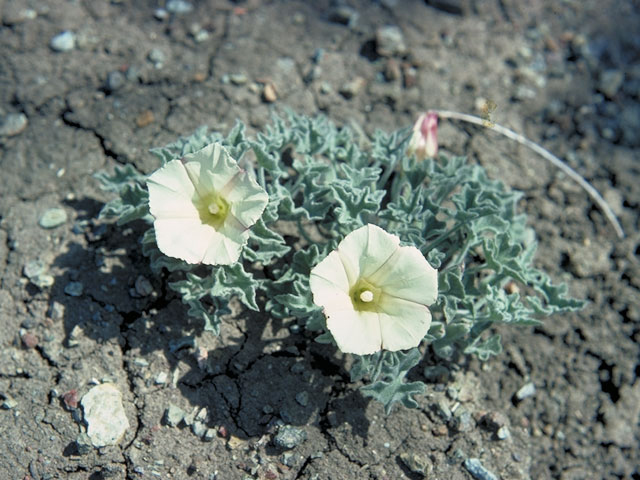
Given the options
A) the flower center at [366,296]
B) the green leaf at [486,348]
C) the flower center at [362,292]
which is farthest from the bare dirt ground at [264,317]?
the flower center at [366,296]

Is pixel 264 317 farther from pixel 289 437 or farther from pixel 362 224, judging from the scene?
pixel 362 224

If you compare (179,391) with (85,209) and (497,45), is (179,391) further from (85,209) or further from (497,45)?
(497,45)

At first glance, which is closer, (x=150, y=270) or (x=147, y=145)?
(x=150, y=270)

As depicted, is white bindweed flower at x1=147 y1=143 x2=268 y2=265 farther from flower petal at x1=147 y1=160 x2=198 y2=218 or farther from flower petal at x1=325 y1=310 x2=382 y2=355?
flower petal at x1=325 y1=310 x2=382 y2=355

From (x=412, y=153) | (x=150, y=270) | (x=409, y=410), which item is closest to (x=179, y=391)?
(x=150, y=270)

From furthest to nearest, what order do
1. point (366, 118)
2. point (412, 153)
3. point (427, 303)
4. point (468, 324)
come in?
point (366, 118), point (412, 153), point (468, 324), point (427, 303)

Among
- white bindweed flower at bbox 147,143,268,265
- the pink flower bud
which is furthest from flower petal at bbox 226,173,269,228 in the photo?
the pink flower bud

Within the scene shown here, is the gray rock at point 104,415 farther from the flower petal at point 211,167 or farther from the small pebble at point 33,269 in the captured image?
the flower petal at point 211,167
